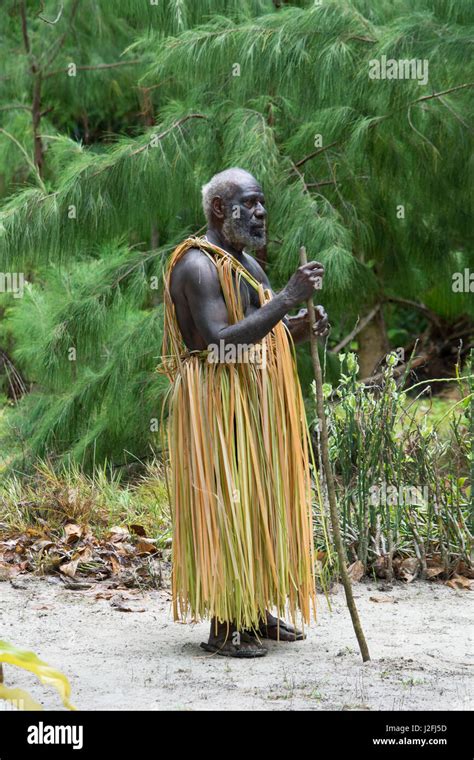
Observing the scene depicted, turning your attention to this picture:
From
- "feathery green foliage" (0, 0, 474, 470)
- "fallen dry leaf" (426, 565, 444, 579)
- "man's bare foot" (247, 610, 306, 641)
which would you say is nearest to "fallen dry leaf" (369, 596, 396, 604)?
"fallen dry leaf" (426, 565, 444, 579)

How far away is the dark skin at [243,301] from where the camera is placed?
10.7ft

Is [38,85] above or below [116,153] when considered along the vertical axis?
above

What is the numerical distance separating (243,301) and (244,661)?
1167 mm

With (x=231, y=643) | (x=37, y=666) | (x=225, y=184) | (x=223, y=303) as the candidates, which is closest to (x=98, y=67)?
(x=225, y=184)

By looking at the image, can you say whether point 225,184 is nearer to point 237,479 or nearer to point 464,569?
point 237,479

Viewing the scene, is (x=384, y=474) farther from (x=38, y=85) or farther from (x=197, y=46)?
(x=38, y=85)

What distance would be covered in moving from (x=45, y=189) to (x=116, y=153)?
19.3 inches

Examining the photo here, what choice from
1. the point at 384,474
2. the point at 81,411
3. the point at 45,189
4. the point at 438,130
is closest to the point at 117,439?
the point at 81,411

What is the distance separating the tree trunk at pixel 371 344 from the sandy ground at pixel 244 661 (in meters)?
3.46

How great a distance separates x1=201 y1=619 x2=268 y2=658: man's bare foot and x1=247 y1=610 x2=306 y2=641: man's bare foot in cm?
13

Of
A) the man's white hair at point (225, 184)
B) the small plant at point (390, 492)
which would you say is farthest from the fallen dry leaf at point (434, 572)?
the man's white hair at point (225, 184)

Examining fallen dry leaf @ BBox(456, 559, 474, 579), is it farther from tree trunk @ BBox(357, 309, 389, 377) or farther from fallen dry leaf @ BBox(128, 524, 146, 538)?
tree trunk @ BBox(357, 309, 389, 377)

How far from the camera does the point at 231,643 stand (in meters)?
3.50

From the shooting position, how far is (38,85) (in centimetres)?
797
